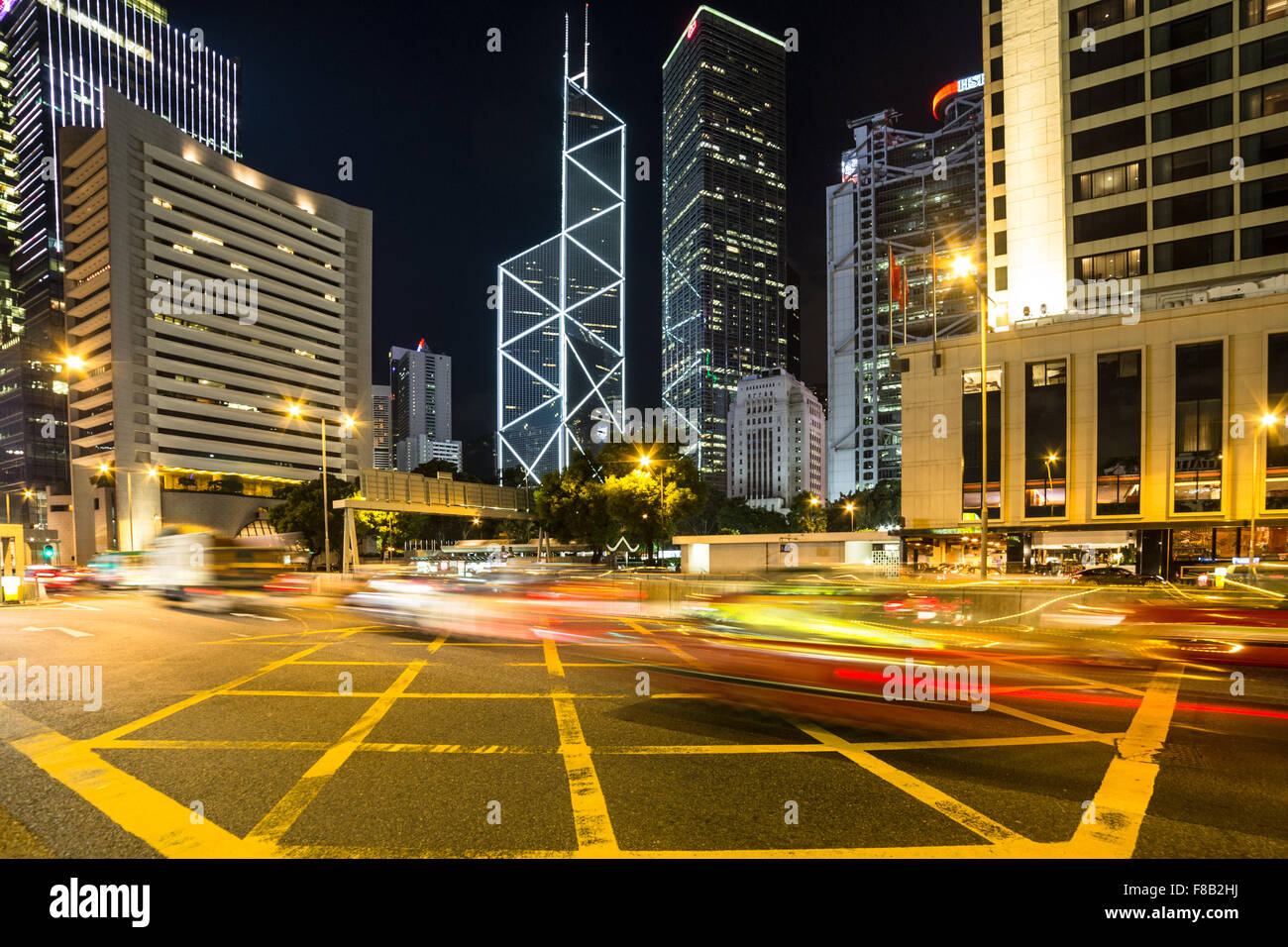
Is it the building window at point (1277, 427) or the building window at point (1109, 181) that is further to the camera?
the building window at point (1109, 181)

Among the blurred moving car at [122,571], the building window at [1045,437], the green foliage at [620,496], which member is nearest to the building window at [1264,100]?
the building window at [1045,437]

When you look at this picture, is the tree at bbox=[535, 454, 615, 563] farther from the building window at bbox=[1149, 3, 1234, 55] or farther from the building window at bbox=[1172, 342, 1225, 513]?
the building window at bbox=[1149, 3, 1234, 55]

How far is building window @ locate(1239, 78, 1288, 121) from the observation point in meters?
40.5

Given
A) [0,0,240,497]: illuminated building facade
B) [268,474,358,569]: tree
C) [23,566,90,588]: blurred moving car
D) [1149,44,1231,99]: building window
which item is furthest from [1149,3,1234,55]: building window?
[0,0,240,497]: illuminated building facade

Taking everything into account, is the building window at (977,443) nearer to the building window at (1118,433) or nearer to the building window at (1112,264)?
the building window at (1118,433)

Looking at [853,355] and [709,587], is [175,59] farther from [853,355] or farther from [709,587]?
[709,587]

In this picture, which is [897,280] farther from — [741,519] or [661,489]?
[741,519]

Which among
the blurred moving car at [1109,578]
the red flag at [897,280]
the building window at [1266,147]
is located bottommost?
the blurred moving car at [1109,578]

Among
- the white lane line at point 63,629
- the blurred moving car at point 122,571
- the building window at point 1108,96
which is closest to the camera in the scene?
the white lane line at point 63,629

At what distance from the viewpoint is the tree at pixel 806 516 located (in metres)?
121

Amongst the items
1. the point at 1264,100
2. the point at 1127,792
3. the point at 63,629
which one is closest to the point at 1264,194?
the point at 1264,100

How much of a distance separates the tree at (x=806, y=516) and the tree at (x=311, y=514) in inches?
3131

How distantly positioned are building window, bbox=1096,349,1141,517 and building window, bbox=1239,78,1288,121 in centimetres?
1693
